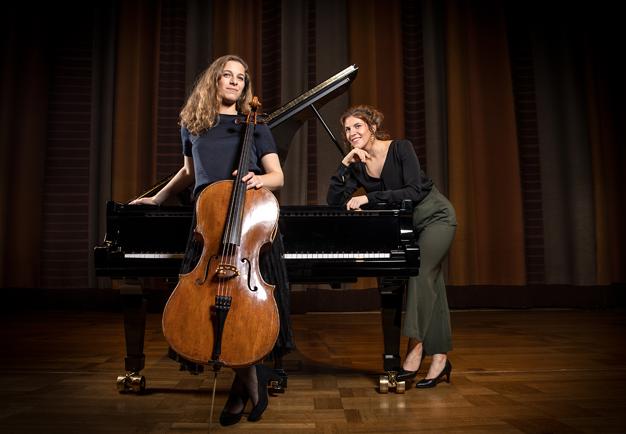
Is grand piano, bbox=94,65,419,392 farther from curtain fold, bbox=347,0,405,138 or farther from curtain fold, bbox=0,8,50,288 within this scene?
curtain fold, bbox=0,8,50,288

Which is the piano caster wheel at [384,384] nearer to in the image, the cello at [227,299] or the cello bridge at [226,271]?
the cello at [227,299]

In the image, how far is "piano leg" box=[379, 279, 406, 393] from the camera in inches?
75.0

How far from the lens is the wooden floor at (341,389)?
154 centimetres

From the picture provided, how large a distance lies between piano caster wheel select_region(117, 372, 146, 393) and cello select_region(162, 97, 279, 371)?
2.16ft

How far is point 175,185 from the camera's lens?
2.01 metres

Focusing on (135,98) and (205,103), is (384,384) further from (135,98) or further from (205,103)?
(135,98)

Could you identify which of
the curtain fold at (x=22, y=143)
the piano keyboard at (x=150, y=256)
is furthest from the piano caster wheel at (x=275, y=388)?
the curtain fold at (x=22, y=143)

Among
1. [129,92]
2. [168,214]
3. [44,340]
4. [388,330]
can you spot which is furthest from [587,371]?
[129,92]

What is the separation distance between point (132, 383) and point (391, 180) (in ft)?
4.27

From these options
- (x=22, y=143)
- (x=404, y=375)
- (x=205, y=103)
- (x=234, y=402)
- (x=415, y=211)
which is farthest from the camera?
(x=22, y=143)

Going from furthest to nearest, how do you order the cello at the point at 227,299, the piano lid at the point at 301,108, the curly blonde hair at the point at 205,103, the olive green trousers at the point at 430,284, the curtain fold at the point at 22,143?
the curtain fold at the point at 22,143, the piano lid at the point at 301,108, the olive green trousers at the point at 430,284, the curly blonde hair at the point at 205,103, the cello at the point at 227,299

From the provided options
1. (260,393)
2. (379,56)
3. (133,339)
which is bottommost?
(260,393)

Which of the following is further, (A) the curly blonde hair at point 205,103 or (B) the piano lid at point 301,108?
(B) the piano lid at point 301,108

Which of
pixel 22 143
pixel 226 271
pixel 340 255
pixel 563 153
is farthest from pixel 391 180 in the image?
pixel 22 143
